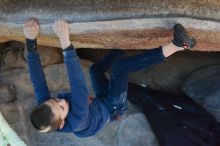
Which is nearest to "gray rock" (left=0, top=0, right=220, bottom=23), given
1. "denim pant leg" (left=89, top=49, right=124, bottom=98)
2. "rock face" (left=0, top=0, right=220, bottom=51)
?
"rock face" (left=0, top=0, right=220, bottom=51)

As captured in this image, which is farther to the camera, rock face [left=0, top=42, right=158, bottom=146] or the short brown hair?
rock face [left=0, top=42, right=158, bottom=146]

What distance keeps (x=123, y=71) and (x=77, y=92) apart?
36cm

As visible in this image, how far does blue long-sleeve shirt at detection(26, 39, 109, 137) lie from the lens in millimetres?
2156

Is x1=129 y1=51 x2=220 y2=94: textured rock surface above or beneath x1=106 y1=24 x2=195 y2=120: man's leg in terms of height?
beneath

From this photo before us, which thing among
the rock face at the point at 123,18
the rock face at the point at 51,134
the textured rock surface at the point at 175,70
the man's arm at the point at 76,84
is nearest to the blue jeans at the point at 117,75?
the rock face at the point at 123,18

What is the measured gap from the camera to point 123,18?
238cm

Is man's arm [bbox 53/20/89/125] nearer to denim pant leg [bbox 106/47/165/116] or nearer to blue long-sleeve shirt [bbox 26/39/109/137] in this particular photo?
blue long-sleeve shirt [bbox 26/39/109/137]

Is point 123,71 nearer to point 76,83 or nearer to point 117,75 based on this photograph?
point 117,75

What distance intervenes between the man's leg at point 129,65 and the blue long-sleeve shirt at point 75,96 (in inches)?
2.7

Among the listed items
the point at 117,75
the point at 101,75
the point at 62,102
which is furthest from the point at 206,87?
the point at 62,102

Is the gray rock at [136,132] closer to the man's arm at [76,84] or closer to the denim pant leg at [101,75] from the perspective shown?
the denim pant leg at [101,75]

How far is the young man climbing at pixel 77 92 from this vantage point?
2166 mm

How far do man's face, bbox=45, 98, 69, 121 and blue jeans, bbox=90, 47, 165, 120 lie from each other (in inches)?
12.8

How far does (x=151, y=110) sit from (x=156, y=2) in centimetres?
124
